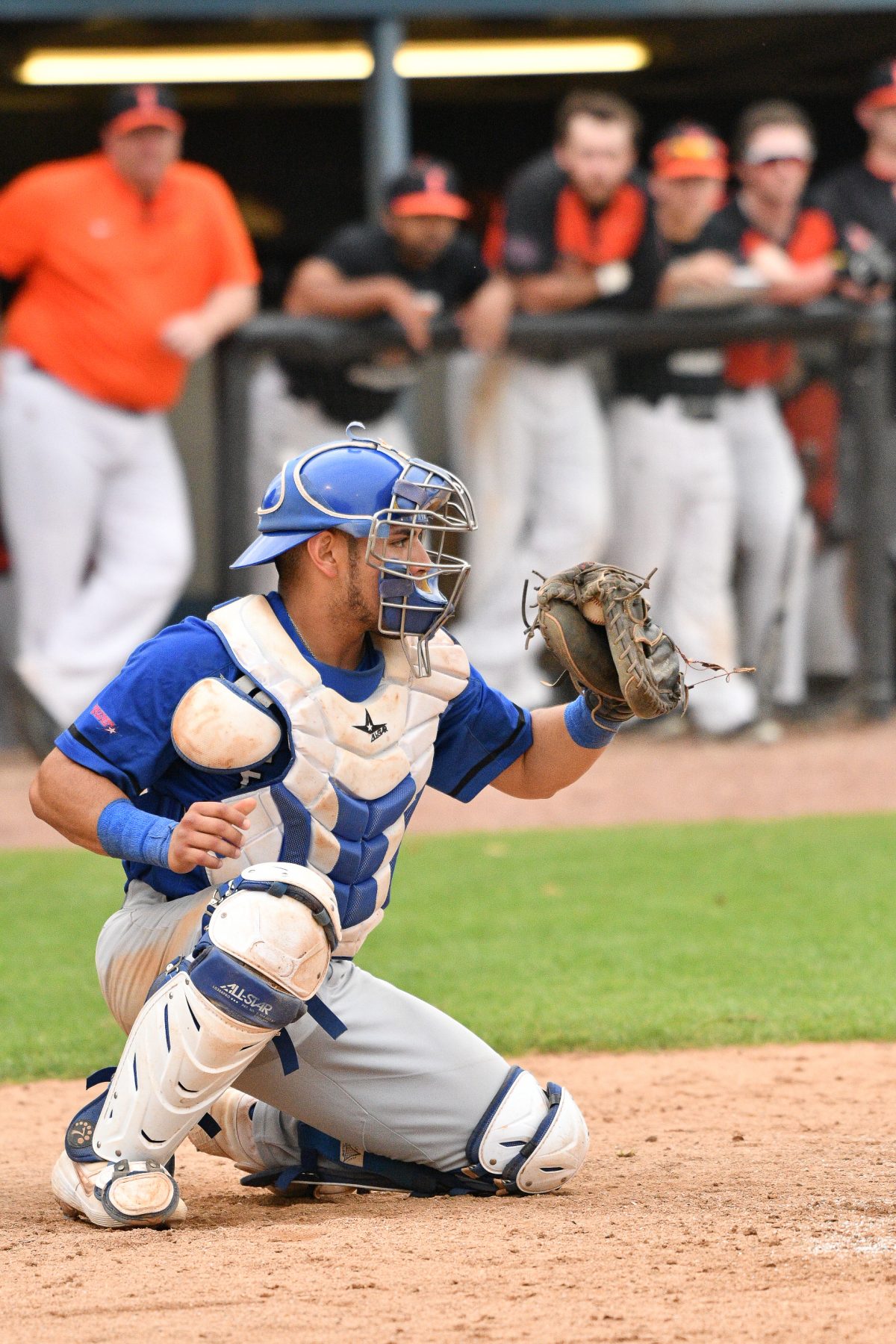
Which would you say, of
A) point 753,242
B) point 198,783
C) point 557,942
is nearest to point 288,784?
point 198,783

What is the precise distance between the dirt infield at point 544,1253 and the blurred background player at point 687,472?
16.1 feet

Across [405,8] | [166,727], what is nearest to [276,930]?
[166,727]

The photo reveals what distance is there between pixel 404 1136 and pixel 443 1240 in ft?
1.22

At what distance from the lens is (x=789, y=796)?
776cm

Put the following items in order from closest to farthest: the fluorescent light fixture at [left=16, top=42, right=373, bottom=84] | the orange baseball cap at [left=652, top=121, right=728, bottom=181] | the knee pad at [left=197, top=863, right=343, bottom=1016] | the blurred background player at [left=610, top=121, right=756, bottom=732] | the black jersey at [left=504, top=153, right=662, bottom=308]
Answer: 1. the knee pad at [left=197, top=863, right=343, bottom=1016]
2. the black jersey at [left=504, top=153, right=662, bottom=308]
3. the orange baseball cap at [left=652, top=121, right=728, bottom=181]
4. the blurred background player at [left=610, top=121, right=756, bottom=732]
5. the fluorescent light fixture at [left=16, top=42, right=373, bottom=84]

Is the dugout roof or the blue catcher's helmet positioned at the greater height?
the dugout roof

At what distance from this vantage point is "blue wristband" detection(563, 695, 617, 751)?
3.39 meters

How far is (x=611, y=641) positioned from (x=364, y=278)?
5440 millimetres

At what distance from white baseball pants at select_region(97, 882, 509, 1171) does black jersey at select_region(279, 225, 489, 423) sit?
208 inches

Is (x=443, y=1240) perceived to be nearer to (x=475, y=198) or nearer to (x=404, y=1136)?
(x=404, y=1136)

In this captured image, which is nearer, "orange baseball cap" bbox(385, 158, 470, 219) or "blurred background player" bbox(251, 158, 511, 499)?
"orange baseball cap" bbox(385, 158, 470, 219)

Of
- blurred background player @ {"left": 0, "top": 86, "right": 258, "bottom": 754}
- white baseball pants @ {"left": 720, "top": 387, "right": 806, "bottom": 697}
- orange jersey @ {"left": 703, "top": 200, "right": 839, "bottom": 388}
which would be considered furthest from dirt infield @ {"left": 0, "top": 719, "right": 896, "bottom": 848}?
orange jersey @ {"left": 703, "top": 200, "right": 839, "bottom": 388}

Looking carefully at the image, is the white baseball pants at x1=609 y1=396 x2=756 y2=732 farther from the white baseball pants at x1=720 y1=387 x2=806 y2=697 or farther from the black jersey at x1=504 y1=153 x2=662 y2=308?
the black jersey at x1=504 y1=153 x2=662 y2=308

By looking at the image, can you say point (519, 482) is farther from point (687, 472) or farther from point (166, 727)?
point (166, 727)
